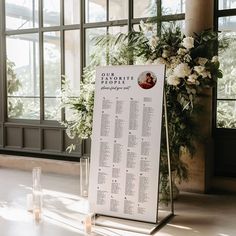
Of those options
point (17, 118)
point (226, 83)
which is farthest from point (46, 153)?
point (226, 83)

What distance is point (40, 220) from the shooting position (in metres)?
4.26

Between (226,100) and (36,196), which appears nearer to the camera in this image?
(36,196)

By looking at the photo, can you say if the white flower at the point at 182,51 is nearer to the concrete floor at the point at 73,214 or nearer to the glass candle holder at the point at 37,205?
the concrete floor at the point at 73,214

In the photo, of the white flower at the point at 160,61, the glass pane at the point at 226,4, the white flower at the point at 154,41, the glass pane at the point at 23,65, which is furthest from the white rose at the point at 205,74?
the glass pane at the point at 23,65

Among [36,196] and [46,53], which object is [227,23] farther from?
[36,196]

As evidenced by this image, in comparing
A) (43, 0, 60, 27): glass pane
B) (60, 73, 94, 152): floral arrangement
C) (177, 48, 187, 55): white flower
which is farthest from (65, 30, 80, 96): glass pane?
(177, 48, 187, 55): white flower

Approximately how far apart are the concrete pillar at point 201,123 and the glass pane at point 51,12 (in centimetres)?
226

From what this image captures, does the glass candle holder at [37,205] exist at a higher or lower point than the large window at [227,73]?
lower

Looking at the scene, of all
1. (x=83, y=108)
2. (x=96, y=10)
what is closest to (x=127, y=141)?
(x=83, y=108)

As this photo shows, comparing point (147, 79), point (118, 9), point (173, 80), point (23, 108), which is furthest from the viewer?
point (23, 108)

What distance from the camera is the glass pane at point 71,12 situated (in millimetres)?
6465

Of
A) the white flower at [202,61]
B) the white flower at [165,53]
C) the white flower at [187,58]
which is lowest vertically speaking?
the white flower at [202,61]

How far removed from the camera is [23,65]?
23.3 ft

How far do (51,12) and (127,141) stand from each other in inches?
135
